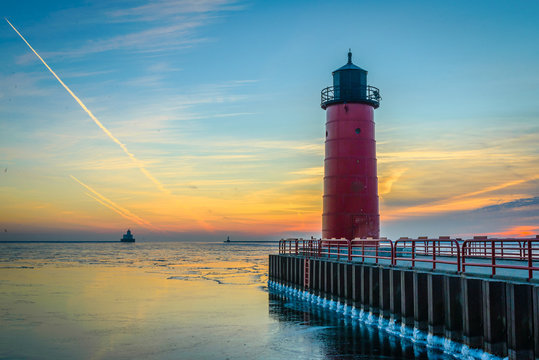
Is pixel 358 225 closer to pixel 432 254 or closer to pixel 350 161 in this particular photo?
pixel 350 161

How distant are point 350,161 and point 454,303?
18.0 m

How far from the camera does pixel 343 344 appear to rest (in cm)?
1703

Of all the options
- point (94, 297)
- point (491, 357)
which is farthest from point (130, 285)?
point (491, 357)

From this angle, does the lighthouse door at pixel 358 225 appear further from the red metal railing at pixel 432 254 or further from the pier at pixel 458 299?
the pier at pixel 458 299

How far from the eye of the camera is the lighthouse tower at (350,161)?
3125cm

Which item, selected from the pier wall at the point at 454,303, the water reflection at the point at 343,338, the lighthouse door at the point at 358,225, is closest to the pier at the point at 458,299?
the pier wall at the point at 454,303

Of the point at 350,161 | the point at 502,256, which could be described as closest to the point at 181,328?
the point at 502,256

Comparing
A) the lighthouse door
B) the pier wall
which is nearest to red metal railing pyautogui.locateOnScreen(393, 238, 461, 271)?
the pier wall

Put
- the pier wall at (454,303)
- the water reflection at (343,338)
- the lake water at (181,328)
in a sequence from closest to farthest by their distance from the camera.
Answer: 1. the pier wall at (454,303)
2. the water reflection at (343,338)
3. the lake water at (181,328)

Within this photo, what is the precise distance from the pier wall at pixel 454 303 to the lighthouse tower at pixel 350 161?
8.98 meters

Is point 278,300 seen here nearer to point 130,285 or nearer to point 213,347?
point 213,347

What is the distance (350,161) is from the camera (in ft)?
103

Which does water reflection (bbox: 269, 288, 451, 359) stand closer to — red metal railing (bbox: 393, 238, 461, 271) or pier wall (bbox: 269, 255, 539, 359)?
pier wall (bbox: 269, 255, 539, 359)

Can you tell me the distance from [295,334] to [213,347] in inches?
137
